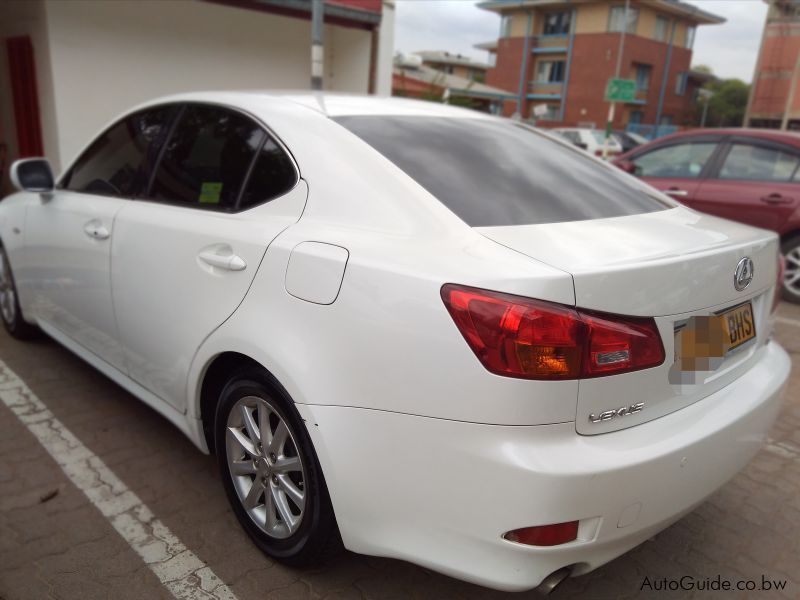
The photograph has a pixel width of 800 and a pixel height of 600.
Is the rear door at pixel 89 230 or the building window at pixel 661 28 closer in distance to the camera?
the rear door at pixel 89 230

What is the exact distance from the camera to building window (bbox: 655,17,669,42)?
4244 centimetres

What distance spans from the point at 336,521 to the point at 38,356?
3048 mm

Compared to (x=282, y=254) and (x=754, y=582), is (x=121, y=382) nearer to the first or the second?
(x=282, y=254)

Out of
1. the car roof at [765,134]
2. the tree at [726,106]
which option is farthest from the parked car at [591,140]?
the tree at [726,106]

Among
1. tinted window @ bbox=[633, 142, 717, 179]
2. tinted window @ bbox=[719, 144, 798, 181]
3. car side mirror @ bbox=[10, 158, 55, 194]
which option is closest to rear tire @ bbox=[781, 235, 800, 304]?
tinted window @ bbox=[719, 144, 798, 181]

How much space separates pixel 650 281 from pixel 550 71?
1858 inches

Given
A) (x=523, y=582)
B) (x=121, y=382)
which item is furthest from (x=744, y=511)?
(x=121, y=382)

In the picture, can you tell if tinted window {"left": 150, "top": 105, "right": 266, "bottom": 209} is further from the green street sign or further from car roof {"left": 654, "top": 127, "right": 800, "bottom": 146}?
the green street sign

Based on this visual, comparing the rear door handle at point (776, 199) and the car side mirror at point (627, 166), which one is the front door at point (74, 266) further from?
the rear door handle at point (776, 199)

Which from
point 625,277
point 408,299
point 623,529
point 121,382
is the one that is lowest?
point 121,382

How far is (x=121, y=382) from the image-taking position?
302 cm

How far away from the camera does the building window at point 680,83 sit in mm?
45906

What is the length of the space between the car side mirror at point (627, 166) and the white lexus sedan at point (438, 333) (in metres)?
4.55

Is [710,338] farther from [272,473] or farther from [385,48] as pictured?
[385,48]
